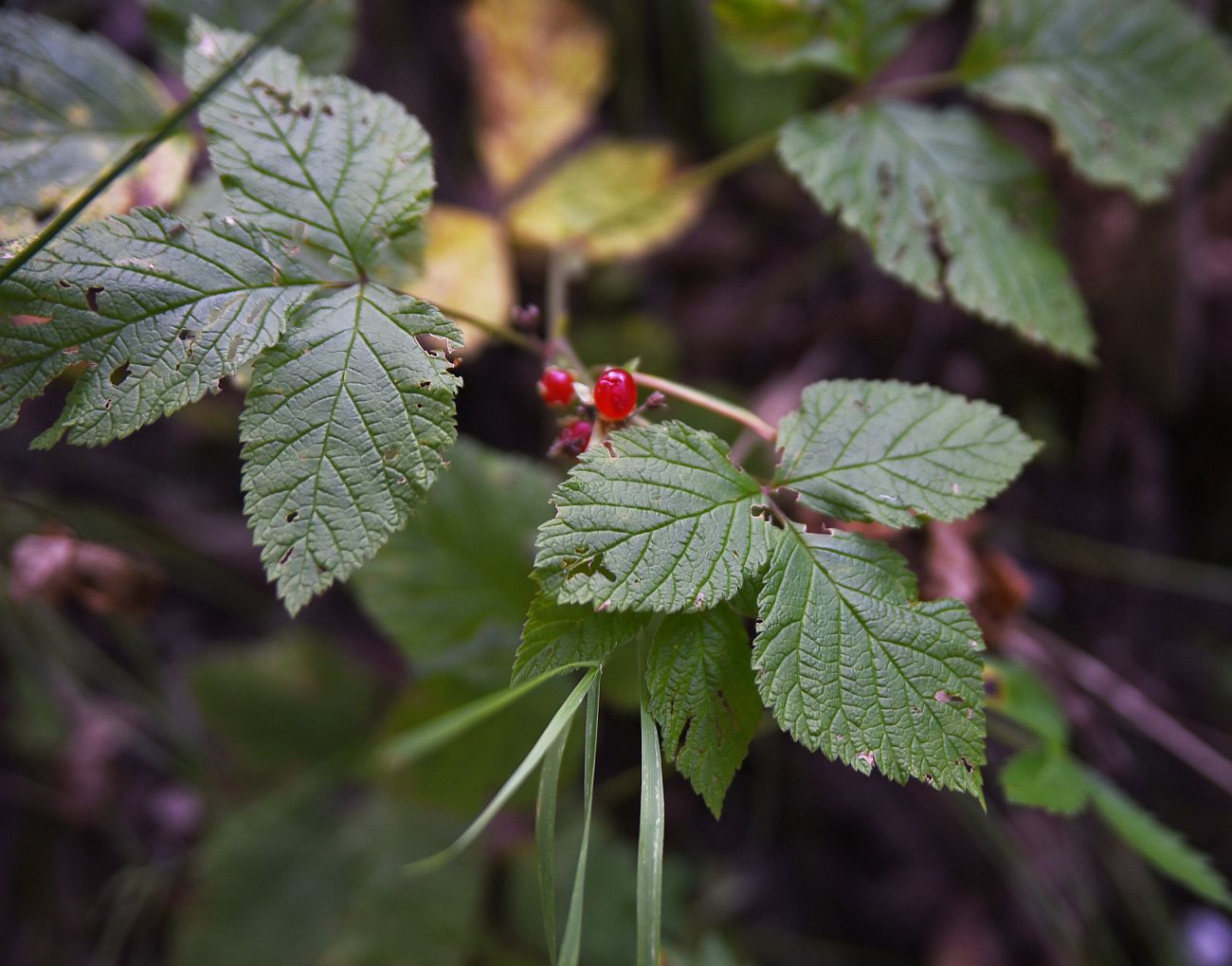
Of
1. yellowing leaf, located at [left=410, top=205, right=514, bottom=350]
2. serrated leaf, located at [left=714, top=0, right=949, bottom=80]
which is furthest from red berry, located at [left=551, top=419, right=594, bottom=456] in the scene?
serrated leaf, located at [left=714, top=0, right=949, bottom=80]

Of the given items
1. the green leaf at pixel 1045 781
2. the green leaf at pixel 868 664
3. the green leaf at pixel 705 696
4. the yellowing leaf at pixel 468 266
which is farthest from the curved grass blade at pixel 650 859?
the yellowing leaf at pixel 468 266

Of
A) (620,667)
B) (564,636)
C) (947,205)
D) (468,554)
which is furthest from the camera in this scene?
(620,667)

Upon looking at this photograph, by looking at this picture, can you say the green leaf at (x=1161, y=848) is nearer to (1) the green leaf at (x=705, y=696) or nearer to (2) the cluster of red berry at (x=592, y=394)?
(1) the green leaf at (x=705, y=696)

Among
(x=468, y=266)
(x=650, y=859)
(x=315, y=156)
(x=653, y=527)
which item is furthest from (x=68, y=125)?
(x=650, y=859)

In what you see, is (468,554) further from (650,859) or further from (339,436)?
(650,859)

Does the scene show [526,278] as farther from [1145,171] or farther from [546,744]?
[546,744]

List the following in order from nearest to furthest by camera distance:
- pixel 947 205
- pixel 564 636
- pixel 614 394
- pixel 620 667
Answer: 1. pixel 564 636
2. pixel 614 394
3. pixel 947 205
4. pixel 620 667
